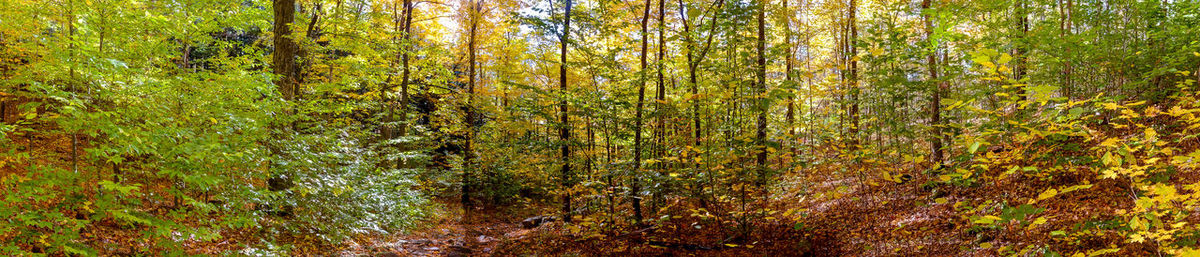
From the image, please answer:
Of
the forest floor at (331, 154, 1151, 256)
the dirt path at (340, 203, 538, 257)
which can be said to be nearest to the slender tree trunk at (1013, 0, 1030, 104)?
the forest floor at (331, 154, 1151, 256)

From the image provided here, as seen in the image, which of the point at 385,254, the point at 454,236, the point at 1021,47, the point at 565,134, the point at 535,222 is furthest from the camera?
the point at 535,222

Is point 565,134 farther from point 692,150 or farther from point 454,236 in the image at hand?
point 692,150

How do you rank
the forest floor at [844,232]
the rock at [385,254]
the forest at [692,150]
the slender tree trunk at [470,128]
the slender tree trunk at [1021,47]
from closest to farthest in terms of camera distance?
the forest at [692,150]
the forest floor at [844,232]
the slender tree trunk at [1021,47]
the rock at [385,254]
the slender tree trunk at [470,128]

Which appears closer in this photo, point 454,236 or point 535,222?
point 454,236

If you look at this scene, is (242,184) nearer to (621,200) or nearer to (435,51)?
(621,200)

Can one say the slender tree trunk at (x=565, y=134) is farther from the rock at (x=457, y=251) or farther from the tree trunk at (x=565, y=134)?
the rock at (x=457, y=251)

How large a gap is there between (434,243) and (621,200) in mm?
3718

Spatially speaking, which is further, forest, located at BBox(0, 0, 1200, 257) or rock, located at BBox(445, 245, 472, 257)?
rock, located at BBox(445, 245, 472, 257)

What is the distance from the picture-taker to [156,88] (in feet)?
17.5

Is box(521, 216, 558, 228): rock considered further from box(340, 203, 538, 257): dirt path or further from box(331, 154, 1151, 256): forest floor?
box(331, 154, 1151, 256): forest floor

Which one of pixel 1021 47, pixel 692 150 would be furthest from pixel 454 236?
pixel 1021 47

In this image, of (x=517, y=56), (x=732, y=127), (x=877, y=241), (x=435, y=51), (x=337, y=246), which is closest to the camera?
(x=877, y=241)

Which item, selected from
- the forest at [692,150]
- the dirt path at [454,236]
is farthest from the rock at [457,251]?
the forest at [692,150]

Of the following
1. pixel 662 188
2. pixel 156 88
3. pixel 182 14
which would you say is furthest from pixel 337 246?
pixel 662 188
